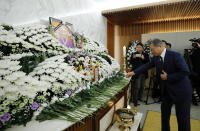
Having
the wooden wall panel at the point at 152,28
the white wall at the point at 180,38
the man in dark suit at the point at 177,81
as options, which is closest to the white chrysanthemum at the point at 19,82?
the man in dark suit at the point at 177,81

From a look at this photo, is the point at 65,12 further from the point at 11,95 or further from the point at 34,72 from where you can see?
the point at 11,95

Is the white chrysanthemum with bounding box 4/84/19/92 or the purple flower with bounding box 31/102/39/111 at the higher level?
the white chrysanthemum with bounding box 4/84/19/92

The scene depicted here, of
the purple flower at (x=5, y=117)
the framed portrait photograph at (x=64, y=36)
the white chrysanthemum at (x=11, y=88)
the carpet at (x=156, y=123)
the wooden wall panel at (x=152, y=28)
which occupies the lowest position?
the carpet at (x=156, y=123)

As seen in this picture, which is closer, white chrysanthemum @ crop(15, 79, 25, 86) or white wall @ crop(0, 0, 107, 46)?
white chrysanthemum @ crop(15, 79, 25, 86)

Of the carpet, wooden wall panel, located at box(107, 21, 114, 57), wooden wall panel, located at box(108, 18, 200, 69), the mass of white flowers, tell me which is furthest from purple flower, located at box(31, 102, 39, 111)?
wooden wall panel, located at box(108, 18, 200, 69)

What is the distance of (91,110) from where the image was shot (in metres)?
0.98

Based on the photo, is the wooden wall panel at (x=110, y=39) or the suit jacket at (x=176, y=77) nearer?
the suit jacket at (x=176, y=77)

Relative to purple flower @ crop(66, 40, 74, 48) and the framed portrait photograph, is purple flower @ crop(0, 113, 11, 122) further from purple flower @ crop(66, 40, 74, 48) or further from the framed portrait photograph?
purple flower @ crop(66, 40, 74, 48)

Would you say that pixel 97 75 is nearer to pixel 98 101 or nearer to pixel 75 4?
pixel 98 101

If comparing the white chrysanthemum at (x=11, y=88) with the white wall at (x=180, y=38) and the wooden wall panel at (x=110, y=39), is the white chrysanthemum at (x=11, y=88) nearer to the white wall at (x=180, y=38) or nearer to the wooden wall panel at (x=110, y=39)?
the wooden wall panel at (x=110, y=39)

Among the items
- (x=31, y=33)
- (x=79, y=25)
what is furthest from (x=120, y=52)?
(x=31, y=33)

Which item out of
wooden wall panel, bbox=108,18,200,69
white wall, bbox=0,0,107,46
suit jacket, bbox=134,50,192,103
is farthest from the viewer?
wooden wall panel, bbox=108,18,200,69

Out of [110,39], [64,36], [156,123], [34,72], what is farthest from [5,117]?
[110,39]

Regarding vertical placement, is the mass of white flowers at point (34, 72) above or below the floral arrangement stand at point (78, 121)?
above
